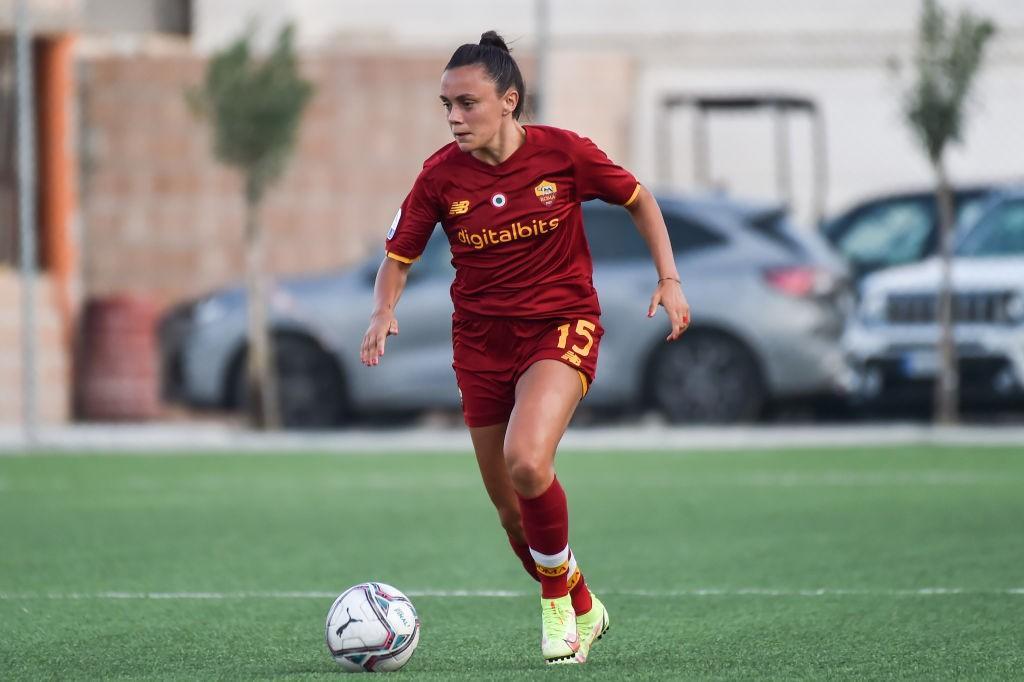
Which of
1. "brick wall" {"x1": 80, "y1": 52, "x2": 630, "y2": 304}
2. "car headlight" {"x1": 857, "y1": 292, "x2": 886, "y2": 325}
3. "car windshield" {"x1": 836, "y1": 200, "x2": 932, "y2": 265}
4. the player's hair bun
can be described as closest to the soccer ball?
the player's hair bun

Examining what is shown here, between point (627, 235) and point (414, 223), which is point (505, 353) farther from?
point (627, 235)

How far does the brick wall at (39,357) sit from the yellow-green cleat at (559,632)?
43.9 ft

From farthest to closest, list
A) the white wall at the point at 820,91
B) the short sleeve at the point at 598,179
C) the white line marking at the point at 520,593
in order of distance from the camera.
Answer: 1. the white wall at the point at 820,91
2. the white line marking at the point at 520,593
3. the short sleeve at the point at 598,179

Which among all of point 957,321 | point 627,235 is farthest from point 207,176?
point 957,321

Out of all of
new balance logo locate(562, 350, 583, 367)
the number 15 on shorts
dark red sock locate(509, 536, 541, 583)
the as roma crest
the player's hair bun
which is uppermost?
the player's hair bun

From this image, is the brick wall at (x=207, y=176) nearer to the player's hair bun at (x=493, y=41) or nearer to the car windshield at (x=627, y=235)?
the car windshield at (x=627, y=235)

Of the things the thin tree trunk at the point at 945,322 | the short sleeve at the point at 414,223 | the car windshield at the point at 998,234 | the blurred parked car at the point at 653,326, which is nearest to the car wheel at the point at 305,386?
the blurred parked car at the point at 653,326

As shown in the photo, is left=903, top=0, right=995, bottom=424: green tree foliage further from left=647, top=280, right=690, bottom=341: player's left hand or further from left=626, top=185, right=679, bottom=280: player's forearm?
left=647, top=280, right=690, bottom=341: player's left hand

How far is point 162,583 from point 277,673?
8.61ft

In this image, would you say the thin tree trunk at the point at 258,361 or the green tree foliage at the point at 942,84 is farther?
the thin tree trunk at the point at 258,361

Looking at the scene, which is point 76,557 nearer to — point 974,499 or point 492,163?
point 492,163

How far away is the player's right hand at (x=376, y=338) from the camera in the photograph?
645 centimetres

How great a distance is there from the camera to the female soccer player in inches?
255

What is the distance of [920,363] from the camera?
17.8 metres
